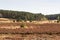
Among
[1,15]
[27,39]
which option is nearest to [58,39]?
[27,39]

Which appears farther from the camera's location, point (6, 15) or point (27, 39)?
point (6, 15)

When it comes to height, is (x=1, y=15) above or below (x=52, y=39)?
below

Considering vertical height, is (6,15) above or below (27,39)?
below

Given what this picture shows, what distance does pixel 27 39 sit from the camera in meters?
19.6

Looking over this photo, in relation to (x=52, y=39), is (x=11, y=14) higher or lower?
lower

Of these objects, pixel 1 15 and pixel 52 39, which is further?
pixel 1 15

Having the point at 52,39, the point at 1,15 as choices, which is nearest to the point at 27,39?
the point at 52,39

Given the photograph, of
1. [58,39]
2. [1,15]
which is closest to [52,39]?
[58,39]

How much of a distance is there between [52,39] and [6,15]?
11122cm

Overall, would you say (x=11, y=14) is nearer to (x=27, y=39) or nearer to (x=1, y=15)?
(x=1, y=15)

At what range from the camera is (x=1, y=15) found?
5012 inches

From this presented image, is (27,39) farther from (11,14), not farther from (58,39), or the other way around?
(11,14)

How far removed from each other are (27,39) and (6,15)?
111 m

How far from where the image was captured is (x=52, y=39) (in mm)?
20016
